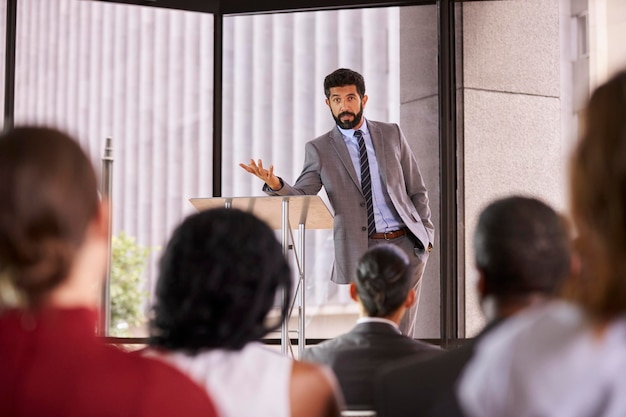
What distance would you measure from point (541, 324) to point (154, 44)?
19.1ft

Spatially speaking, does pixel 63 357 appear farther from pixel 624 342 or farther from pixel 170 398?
pixel 624 342

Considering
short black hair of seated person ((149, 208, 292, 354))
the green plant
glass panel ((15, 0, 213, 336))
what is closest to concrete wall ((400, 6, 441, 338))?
glass panel ((15, 0, 213, 336))

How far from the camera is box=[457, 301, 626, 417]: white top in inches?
37.4

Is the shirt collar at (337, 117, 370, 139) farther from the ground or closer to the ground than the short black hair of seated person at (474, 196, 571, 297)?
farther from the ground

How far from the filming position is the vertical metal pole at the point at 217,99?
650 centimetres

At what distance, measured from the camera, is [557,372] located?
3.13 feet

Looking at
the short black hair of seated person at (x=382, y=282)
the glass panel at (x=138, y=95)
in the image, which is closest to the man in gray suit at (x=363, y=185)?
the glass panel at (x=138, y=95)

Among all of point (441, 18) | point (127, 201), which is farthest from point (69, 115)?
point (441, 18)

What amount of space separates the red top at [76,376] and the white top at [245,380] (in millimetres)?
293

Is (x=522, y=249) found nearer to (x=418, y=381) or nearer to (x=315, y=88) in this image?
(x=418, y=381)

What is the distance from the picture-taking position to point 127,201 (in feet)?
21.3

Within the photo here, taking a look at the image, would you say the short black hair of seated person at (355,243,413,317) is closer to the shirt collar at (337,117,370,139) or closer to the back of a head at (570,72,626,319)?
the back of a head at (570,72,626,319)

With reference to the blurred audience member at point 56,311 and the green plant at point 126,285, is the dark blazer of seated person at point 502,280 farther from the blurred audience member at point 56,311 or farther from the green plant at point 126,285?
the green plant at point 126,285

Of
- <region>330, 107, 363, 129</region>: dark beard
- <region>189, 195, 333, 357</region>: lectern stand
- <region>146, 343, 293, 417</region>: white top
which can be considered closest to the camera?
<region>146, 343, 293, 417</region>: white top
